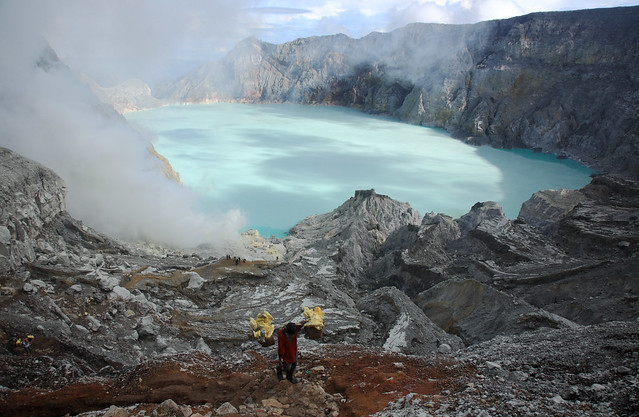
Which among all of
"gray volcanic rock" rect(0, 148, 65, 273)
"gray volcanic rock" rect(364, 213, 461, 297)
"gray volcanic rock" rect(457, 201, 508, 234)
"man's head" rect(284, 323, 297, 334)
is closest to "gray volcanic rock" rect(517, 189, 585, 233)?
"gray volcanic rock" rect(457, 201, 508, 234)

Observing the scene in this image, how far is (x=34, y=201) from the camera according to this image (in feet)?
27.5

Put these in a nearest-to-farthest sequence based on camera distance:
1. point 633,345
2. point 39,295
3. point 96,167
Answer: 1. point 633,345
2. point 39,295
3. point 96,167

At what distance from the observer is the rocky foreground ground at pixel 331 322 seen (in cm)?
423

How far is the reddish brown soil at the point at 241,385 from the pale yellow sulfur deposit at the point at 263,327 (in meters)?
0.84

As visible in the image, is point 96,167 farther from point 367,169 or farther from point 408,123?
point 408,123

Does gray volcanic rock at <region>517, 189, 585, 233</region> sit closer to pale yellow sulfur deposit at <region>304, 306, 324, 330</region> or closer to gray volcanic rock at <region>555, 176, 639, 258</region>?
gray volcanic rock at <region>555, 176, 639, 258</region>

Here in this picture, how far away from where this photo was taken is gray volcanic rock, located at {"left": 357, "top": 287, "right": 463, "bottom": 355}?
7016mm

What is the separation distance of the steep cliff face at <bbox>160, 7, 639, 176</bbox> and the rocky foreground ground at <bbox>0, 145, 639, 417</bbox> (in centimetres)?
2034

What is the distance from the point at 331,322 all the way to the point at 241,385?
3056mm

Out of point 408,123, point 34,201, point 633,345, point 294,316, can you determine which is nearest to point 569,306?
point 633,345

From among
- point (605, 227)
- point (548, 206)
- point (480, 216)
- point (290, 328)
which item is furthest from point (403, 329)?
point (548, 206)

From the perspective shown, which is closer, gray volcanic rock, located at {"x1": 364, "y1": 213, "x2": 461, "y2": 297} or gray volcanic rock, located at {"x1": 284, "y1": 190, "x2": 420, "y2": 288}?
gray volcanic rock, located at {"x1": 364, "y1": 213, "x2": 461, "y2": 297}

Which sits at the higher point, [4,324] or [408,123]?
[408,123]

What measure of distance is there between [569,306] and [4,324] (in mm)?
9085
